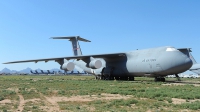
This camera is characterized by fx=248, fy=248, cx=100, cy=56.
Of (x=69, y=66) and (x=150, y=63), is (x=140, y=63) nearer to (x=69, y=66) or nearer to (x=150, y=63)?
(x=150, y=63)

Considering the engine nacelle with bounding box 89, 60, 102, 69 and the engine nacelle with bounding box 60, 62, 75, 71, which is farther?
the engine nacelle with bounding box 60, 62, 75, 71

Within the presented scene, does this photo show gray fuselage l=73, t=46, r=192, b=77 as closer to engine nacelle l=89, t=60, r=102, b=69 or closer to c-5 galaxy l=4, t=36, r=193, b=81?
c-5 galaxy l=4, t=36, r=193, b=81

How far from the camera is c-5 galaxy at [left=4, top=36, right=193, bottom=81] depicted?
71.4ft

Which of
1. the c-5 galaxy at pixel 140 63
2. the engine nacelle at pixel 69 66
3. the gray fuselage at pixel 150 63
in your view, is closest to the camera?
the gray fuselage at pixel 150 63

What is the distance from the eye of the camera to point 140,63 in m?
24.8

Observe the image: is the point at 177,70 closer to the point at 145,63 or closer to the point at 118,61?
the point at 145,63

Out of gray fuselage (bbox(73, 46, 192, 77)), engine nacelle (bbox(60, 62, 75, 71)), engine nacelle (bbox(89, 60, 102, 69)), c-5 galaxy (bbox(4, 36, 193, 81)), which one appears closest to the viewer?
gray fuselage (bbox(73, 46, 192, 77))

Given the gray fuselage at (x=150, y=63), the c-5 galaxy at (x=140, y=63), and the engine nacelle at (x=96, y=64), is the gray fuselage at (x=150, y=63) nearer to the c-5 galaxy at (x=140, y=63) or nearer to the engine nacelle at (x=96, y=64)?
the c-5 galaxy at (x=140, y=63)

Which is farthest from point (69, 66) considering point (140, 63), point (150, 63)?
point (150, 63)

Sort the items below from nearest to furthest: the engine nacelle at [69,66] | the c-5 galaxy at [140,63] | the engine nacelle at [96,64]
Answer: the c-5 galaxy at [140,63] < the engine nacelle at [96,64] < the engine nacelle at [69,66]

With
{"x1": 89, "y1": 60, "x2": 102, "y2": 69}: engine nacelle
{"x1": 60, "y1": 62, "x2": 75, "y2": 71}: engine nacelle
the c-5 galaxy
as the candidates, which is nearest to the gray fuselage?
the c-5 galaxy

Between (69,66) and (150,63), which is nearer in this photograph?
(150,63)

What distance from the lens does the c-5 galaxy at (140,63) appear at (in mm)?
21766

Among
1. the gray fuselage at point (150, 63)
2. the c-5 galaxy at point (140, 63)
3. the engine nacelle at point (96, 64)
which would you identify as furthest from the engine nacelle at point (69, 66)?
the gray fuselage at point (150, 63)
